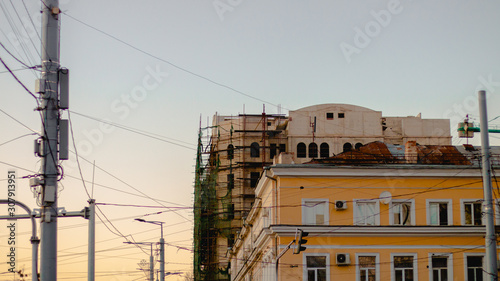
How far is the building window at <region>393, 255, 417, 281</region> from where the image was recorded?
43844mm

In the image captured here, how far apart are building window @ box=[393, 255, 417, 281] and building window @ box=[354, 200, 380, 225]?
2.43 metres

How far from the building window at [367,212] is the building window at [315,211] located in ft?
5.87

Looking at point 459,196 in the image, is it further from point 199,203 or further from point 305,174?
point 199,203

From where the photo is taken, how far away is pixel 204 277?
94625 millimetres

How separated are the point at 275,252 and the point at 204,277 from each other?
52167 millimetres

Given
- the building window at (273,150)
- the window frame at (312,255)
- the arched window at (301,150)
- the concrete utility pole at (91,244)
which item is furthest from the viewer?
the building window at (273,150)

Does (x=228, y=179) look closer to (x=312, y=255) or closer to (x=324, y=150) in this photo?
(x=324, y=150)

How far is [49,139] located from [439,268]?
107 ft

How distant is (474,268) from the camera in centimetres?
4428

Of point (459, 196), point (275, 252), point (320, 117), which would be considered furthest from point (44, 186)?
point (320, 117)

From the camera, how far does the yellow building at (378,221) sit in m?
43.6

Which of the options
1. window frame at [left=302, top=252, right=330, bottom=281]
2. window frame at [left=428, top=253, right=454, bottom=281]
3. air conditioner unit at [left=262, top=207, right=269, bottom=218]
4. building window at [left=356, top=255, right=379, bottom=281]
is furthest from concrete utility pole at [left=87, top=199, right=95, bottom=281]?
window frame at [left=428, top=253, right=454, bottom=281]

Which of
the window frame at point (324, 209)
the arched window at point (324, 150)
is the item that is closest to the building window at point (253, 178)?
the arched window at point (324, 150)

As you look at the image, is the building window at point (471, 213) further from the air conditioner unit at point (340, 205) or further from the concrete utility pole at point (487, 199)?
the concrete utility pole at point (487, 199)
